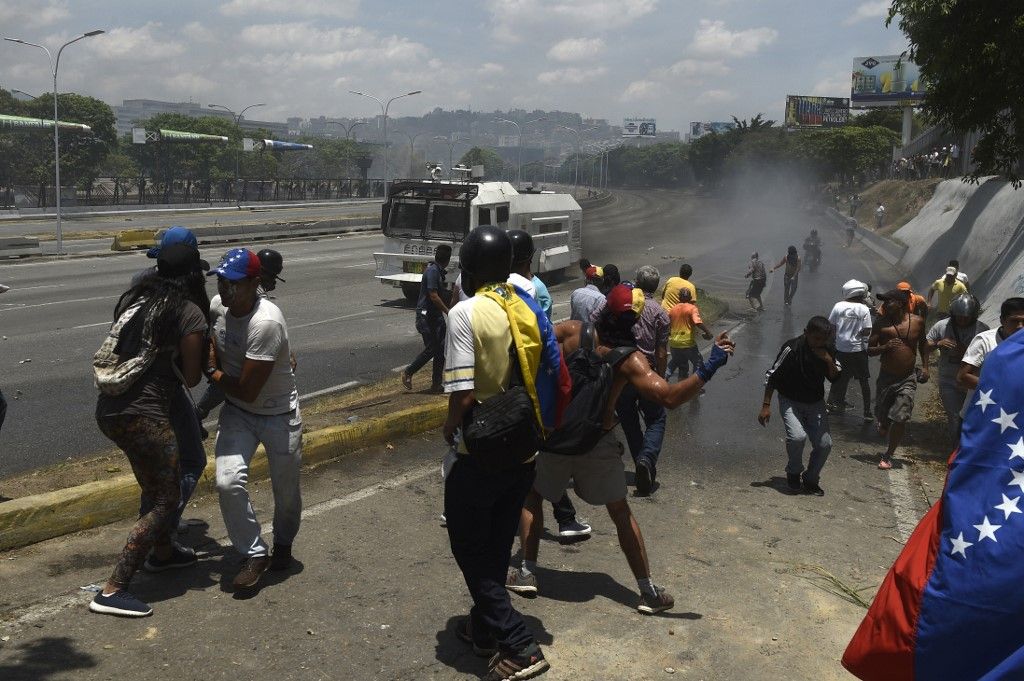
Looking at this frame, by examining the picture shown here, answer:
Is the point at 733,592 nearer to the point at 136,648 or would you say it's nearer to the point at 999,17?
the point at 136,648

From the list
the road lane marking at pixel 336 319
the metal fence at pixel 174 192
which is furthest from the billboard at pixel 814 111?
the road lane marking at pixel 336 319

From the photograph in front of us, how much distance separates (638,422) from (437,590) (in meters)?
2.88

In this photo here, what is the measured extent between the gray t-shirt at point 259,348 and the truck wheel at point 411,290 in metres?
14.0

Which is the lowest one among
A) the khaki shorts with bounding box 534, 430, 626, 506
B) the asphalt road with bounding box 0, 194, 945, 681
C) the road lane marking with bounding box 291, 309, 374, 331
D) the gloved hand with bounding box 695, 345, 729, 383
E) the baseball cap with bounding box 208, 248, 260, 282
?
the asphalt road with bounding box 0, 194, 945, 681

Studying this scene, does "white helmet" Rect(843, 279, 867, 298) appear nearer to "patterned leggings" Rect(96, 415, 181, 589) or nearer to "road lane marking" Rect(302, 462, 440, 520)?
"road lane marking" Rect(302, 462, 440, 520)

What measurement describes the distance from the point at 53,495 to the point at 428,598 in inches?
90.6

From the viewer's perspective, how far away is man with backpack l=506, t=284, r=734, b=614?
15.8ft

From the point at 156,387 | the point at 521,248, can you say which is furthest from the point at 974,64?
the point at 156,387

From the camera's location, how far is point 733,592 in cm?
530

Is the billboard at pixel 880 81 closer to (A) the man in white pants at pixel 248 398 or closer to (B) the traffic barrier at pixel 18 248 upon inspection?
(B) the traffic barrier at pixel 18 248

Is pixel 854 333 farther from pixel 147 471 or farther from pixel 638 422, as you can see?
pixel 147 471

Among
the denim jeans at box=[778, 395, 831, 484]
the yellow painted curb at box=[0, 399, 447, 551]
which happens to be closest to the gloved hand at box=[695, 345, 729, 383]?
the denim jeans at box=[778, 395, 831, 484]

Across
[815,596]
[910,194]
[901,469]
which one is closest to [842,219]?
[910,194]

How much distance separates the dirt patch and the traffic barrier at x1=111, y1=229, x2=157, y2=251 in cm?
2911
